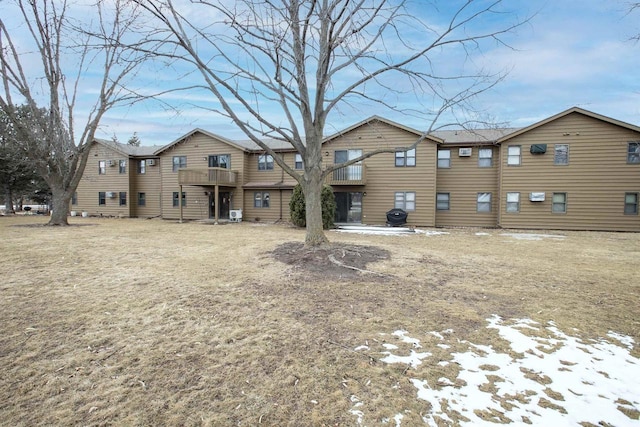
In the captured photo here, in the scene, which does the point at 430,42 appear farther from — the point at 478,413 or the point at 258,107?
the point at 478,413

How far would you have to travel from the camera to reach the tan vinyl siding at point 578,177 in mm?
15789

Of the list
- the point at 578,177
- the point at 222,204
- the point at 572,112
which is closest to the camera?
the point at 572,112

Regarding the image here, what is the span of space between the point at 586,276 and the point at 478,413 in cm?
587

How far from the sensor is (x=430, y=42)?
283 inches

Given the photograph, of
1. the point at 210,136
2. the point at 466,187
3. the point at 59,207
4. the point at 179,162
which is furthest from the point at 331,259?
the point at 179,162

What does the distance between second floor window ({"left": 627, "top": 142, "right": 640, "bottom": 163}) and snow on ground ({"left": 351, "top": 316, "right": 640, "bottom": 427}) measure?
55.8ft

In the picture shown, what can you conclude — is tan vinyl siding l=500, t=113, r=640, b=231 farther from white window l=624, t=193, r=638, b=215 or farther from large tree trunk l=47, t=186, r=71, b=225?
large tree trunk l=47, t=186, r=71, b=225

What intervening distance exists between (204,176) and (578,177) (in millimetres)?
20142

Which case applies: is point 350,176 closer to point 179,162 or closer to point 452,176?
point 452,176

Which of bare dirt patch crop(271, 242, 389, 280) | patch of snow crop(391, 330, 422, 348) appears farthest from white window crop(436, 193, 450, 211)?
patch of snow crop(391, 330, 422, 348)

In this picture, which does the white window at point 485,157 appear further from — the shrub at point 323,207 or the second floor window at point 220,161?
the second floor window at point 220,161

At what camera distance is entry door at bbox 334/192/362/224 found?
19.0 meters

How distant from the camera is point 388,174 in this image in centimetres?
1842

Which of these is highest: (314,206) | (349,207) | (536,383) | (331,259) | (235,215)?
(314,206)
